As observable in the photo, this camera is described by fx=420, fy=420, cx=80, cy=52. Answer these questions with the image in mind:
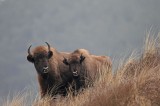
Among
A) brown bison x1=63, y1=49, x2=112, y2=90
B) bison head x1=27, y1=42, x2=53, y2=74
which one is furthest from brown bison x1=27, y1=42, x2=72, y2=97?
brown bison x1=63, y1=49, x2=112, y2=90

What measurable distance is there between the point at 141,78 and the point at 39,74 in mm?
6717

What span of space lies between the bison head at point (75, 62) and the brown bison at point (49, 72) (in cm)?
44

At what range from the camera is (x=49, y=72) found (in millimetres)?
13578

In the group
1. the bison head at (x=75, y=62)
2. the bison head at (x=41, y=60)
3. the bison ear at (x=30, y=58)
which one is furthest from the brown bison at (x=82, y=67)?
the bison ear at (x=30, y=58)

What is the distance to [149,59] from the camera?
10609 mm

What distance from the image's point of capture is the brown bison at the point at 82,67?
13097 mm

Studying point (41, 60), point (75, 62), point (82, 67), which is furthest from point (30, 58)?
point (82, 67)

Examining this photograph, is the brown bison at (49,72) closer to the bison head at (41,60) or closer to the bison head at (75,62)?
the bison head at (41,60)

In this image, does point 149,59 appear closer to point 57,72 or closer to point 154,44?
point 154,44

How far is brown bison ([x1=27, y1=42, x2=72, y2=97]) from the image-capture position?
13.2 m

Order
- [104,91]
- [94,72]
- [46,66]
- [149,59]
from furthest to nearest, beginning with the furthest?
[94,72], [46,66], [149,59], [104,91]

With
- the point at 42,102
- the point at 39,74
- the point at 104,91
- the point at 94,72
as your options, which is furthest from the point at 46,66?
the point at 104,91

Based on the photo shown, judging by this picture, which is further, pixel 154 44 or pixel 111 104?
pixel 154 44

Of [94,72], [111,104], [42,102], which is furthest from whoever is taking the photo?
[94,72]
